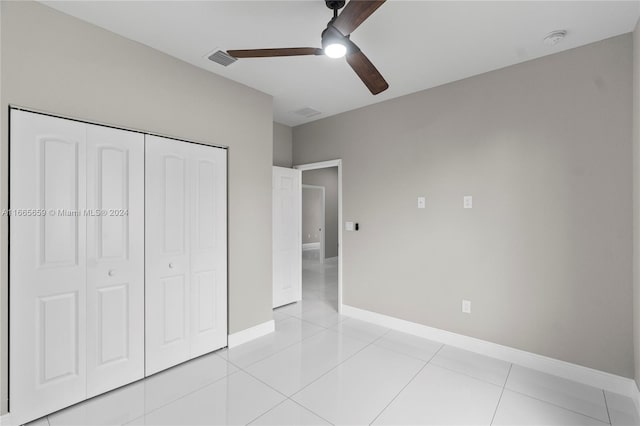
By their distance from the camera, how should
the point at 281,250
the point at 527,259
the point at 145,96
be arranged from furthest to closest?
1. the point at 281,250
2. the point at 527,259
3. the point at 145,96

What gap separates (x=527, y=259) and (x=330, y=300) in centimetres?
285

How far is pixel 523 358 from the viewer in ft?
8.77

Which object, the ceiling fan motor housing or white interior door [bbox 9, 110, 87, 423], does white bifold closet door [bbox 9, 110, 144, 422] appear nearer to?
white interior door [bbox 9, 110, 87, 423]

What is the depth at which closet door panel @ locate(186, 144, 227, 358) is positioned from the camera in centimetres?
280

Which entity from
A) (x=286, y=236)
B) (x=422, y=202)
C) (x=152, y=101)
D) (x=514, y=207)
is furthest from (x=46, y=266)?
(x=514, y=207)

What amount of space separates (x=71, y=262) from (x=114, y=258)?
0.26 m

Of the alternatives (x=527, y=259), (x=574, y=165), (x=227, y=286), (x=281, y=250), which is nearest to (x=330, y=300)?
(x=281, y=250)

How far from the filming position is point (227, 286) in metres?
3.07

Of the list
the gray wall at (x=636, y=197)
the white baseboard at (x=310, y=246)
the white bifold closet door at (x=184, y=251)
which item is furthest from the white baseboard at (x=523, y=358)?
the white baseboard at (x=310, y=246)

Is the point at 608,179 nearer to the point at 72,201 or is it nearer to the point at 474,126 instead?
the point at 474,126

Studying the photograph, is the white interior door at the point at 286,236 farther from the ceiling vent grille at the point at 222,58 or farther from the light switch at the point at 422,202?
the light switch at the point at 422,202

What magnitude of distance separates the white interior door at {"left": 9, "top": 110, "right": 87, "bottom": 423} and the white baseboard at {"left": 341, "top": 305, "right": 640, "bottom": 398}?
119 inches

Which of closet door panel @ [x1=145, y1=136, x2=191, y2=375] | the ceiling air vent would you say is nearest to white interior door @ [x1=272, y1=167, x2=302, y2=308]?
the ceiling air vent

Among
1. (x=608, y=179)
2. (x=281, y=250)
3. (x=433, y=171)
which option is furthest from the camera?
(x=281, y=250)
